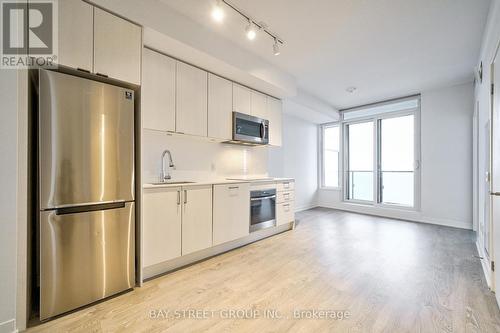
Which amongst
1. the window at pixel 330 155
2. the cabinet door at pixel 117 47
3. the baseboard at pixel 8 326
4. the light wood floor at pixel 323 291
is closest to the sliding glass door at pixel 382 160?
the window at pixel 330 155

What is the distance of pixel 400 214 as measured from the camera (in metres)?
4.95

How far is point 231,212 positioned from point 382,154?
439cm

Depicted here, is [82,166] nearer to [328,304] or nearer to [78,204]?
[78,204]

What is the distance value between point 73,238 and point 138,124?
1.11 m

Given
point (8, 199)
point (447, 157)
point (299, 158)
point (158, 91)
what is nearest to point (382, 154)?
point (447, 157)

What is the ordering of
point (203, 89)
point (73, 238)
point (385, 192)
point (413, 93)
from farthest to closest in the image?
1. point (385, 192)
2. point (413, 93)
3. point (203, 89)
4. point (73, 238)

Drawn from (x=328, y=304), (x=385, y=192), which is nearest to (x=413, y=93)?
(x=385, y=192)

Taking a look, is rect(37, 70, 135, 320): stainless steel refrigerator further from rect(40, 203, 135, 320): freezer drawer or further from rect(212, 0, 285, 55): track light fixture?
rect(212, 0, 285, 55): track light fixture

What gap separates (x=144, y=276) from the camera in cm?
223

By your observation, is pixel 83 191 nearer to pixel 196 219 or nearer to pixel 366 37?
pixel 196 219

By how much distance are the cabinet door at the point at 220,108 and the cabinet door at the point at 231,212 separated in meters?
0.79

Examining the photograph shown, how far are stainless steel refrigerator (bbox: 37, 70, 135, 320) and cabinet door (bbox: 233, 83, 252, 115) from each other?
164 centimetres

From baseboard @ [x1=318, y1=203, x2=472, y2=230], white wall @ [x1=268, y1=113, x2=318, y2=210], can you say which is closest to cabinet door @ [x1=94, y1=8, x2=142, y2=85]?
white wall @ [x1=268, y1=113, x2=318, y2=210]

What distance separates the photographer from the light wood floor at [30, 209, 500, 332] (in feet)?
5.16
